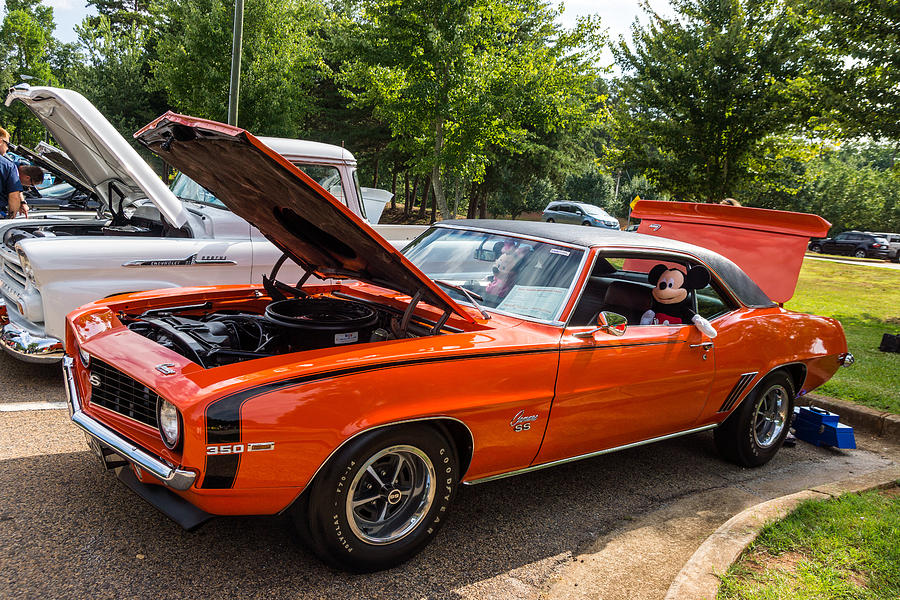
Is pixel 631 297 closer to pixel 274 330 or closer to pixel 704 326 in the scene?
pixel 704 326

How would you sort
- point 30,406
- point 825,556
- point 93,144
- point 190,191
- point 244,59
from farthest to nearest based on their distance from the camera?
point 244,59 → point 190,191 → point 93,144 → point 30,406 → point 825,556

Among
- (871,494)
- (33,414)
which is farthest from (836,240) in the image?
(33,414)

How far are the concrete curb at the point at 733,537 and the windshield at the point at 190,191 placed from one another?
511cm

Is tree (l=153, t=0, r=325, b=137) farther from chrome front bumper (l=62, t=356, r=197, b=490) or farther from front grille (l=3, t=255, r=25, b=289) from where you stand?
chrome front bumper (l=62, t=356, r=197, b=490)

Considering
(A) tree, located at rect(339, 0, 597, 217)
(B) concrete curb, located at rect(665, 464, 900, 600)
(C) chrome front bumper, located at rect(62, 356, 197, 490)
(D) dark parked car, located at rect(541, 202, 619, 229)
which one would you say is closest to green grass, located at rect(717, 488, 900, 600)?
(B) concrete curb, located at rect(665, 464, 900, 600)

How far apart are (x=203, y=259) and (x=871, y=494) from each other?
522cm

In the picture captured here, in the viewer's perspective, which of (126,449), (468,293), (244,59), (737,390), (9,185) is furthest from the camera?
(244,59)

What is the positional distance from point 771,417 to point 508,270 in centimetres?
247

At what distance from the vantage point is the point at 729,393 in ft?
14.2

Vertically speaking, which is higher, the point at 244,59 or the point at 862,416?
the point at 244,59

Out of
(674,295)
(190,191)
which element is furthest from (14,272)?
(674,295)

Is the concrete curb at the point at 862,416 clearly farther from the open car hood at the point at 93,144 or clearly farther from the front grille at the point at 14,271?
the front grille at the point at 14,271

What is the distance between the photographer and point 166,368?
2.70 metres

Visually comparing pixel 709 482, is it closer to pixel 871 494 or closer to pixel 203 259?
pixel 871 494
